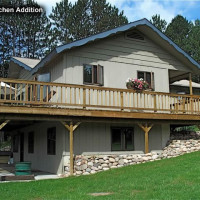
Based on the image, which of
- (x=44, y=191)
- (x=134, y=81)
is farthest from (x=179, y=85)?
(x=44, y=191)

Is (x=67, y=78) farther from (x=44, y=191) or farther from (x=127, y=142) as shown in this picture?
(x=44, y=191)

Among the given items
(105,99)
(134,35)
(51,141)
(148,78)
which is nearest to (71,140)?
(105,99)

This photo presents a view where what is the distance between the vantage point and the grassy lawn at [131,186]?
25.8 ft

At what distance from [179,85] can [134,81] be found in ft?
39.2

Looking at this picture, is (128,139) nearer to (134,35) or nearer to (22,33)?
(134,35)

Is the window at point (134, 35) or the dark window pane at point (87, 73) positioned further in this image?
the window at point (134, 35)

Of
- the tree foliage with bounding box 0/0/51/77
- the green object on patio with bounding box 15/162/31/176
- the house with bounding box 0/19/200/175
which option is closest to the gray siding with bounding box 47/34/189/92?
the house with bounding box 0/19/200/175

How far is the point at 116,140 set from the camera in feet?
51.2

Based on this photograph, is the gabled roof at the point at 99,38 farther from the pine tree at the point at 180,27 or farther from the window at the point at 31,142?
the pine tree at the point at 180,27

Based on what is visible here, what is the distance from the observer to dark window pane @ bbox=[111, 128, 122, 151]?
15456mm

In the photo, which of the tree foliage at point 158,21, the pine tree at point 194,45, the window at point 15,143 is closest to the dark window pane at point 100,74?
the window at point 15,143

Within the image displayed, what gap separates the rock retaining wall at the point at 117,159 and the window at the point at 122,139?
0.81m

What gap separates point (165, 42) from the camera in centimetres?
1719

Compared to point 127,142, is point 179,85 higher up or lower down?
higher up
